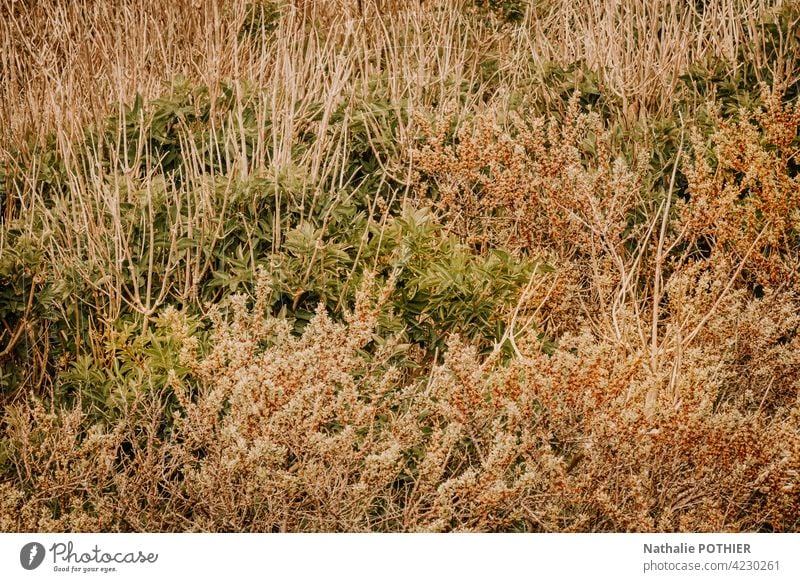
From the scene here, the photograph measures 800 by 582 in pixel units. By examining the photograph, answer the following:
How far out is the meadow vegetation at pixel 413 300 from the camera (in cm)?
241

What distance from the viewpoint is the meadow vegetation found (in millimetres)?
2414

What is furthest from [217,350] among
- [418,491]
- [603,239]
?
[603,239]
